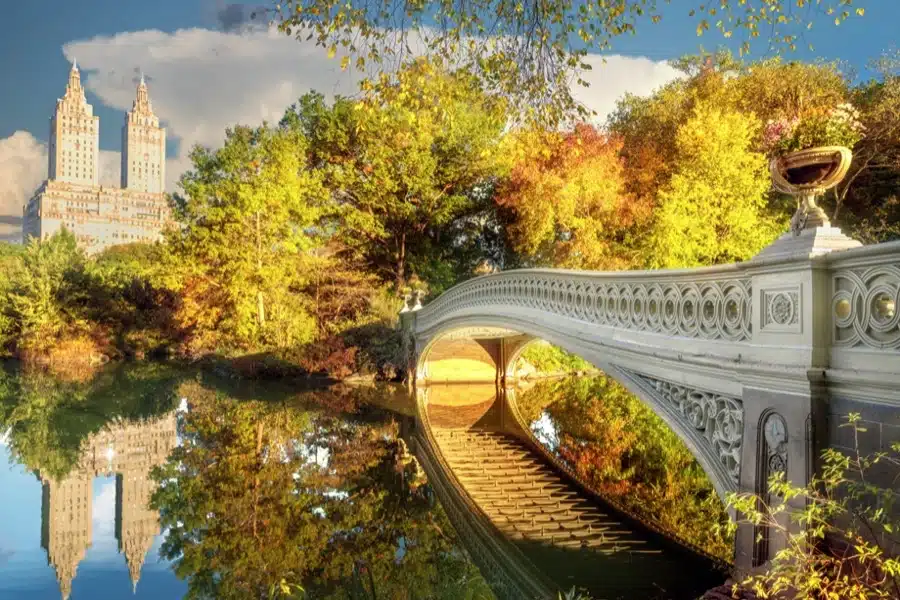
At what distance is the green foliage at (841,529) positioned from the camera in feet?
11.5

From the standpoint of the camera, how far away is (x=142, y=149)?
80.9 m

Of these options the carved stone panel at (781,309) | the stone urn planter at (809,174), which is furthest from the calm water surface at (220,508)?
the stone urn planter at (809,174)

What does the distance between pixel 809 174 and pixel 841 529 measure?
80.6 inches

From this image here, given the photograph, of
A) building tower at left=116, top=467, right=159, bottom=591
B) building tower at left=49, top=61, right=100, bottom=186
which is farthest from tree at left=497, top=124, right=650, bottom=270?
building tower at left=49, top=61, right=100, bottom=186

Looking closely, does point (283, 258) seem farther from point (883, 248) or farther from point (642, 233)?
point (883, 248)

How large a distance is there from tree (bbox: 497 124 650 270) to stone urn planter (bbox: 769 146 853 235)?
13.4 metres

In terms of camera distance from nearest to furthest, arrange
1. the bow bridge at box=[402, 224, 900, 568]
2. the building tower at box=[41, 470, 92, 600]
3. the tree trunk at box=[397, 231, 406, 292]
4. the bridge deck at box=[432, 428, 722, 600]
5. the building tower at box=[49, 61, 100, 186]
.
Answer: the bow bridge at box=[402, 224, 900, 568]
the bridge deck at box=[432, 428, 722, 600]
the building tower at box=[41, 470, 92, 600]
the tree trunk at box=[397, 231, 406, 292]
the building tower at box=[49, 61, 100, 186]

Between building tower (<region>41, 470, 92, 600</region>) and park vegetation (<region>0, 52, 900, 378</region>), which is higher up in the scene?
park vegetation (<region>0, 52, 900, 378</region>)

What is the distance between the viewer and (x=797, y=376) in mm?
4141

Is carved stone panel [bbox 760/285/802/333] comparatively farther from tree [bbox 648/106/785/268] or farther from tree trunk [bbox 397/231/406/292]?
tree trunk [bbox 397/231/406/292]

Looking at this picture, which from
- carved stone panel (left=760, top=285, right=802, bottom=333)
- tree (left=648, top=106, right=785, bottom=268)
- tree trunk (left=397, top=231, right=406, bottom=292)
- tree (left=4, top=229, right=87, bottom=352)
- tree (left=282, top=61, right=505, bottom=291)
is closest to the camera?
carved stone panel (left=760, top=285, right=802, bottom=333)

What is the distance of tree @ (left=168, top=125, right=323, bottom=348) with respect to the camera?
815 inches

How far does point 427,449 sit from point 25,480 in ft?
17.7

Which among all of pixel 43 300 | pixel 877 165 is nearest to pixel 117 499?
pixel 877 165
